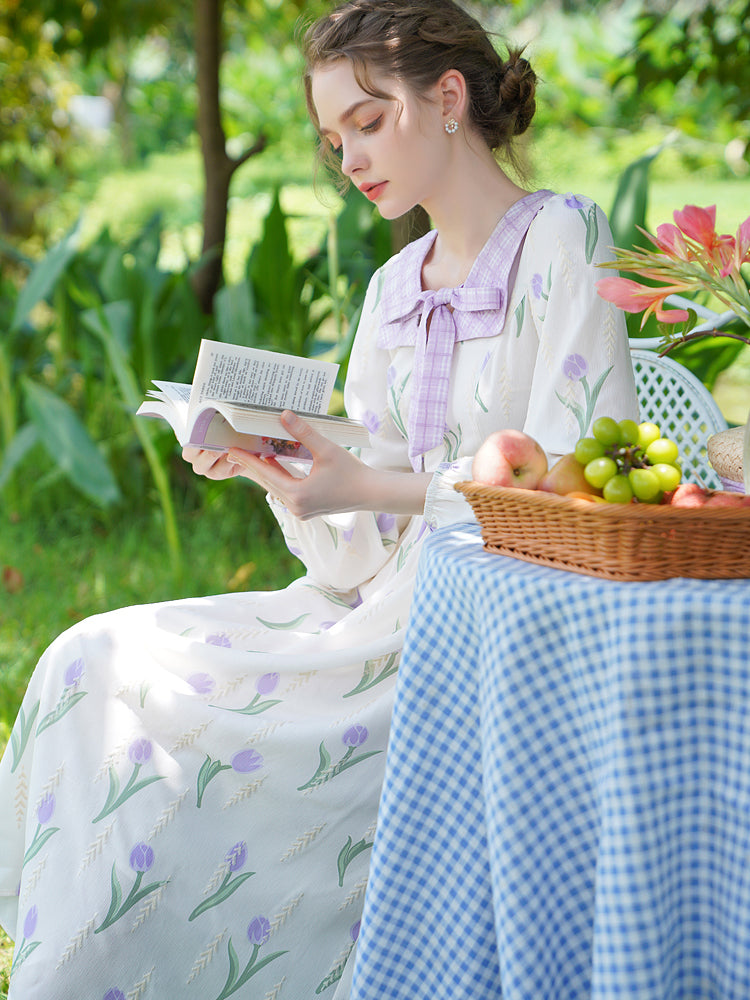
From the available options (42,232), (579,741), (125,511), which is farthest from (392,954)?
(42,232)

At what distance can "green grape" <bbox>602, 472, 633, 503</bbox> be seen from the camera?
119 cm


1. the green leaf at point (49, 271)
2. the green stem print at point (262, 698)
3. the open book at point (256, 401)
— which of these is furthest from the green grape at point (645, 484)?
the green leaf at point (49, 271)

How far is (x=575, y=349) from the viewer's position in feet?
5.50

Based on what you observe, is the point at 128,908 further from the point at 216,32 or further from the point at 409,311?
the point at 216,32

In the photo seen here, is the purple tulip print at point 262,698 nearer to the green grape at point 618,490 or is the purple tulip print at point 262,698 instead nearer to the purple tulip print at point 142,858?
the purple tulip print at point 142,858

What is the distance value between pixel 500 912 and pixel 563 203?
115cm

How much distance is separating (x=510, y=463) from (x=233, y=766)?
2.22 ft

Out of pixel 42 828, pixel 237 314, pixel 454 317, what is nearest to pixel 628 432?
pixel 454 317

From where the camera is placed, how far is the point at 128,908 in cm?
156

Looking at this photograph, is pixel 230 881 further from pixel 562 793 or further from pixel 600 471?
pixel 600 471

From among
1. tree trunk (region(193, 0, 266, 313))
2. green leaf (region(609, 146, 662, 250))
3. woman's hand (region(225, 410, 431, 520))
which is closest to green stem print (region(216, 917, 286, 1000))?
woman's hand (region(225, 410, 431, 520))

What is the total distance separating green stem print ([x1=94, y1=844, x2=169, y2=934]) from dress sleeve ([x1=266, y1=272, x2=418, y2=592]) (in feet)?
2.03

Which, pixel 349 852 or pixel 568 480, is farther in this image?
pixel 349 852

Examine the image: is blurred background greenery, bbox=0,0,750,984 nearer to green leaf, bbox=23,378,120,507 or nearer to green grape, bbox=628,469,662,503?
green leaf, bbox=23,378,120,507
